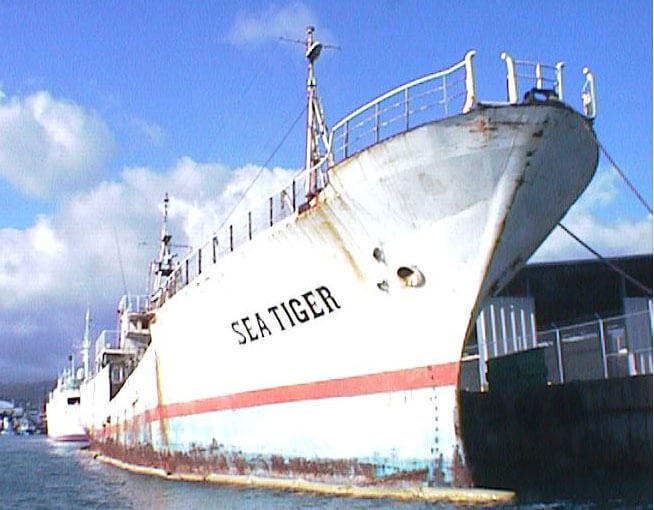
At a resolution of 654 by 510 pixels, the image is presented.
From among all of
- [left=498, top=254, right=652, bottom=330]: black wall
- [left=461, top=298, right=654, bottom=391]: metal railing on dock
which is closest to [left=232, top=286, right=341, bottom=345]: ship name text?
[left=461, top=298, right=654, bottom=391]: metal railing on dock

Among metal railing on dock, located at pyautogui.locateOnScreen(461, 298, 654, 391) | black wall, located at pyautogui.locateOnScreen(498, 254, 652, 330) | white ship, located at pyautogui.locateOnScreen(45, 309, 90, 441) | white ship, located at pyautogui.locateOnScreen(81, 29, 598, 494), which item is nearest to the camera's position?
white ship, located at pyautogui.locateOnScreen(81, 29, 598, 494)

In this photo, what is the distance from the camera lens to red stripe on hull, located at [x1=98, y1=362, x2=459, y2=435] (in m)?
12.5

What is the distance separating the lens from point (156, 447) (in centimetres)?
2017

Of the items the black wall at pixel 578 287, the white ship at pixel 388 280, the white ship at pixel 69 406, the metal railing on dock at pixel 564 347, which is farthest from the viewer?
the white ship at pixel 69 406

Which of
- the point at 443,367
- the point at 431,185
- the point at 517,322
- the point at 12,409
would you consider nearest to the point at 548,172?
the point at 431,185

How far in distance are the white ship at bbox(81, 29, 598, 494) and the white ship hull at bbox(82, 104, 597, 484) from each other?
0.07 feet

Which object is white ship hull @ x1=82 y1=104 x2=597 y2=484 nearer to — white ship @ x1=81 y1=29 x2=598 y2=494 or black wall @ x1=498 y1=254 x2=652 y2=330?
white ship @ x1=81 y1=29 x2=598 y2=494

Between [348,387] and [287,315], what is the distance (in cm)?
188

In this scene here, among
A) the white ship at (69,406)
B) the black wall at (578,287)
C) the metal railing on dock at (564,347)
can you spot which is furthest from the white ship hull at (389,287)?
the white ship at (69,406)

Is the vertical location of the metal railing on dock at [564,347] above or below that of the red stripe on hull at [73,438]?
above

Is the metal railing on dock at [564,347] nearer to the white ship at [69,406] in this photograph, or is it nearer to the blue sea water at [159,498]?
the blue sea water at [159,498]

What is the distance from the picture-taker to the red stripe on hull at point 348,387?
12469mm

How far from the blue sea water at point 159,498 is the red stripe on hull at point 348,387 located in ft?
5.84

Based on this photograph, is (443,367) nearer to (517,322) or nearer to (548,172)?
(548,172)
